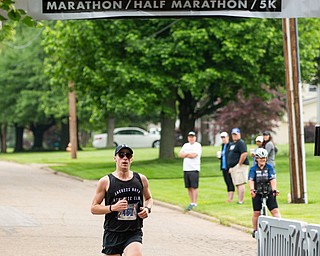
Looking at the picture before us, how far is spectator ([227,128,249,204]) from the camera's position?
958 inches

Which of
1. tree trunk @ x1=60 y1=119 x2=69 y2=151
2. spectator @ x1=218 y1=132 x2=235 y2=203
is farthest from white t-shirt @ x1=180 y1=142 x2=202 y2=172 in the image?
tree trunk @ x1=60 y1=119 x2=69 y2=151

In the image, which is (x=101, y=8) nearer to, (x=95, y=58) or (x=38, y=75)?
(x=95, y=58)

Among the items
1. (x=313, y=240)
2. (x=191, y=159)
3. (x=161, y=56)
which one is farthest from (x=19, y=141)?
(x=313, y=240)

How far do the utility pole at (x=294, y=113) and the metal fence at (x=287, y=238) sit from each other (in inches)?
515

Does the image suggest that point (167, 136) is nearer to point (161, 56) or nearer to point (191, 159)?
point (161, 56)

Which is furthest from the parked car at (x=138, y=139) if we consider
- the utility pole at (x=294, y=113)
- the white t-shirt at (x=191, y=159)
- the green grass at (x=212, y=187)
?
the white t-shirt at (x=191, y=159)

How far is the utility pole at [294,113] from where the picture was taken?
2414 cm

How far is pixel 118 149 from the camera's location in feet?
34.7

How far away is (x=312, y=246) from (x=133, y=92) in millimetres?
30664

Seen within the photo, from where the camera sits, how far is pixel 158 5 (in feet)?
39.4

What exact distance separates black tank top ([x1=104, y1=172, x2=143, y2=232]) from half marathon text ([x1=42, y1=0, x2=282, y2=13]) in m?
2.51

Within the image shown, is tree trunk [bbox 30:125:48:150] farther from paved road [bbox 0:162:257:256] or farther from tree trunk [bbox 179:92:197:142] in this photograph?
paved road [bbox 0:162:257:256]

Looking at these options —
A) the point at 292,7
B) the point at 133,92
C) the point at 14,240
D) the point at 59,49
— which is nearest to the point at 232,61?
the point at 133,92

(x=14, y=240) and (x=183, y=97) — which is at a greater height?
(x=183, y=97)
